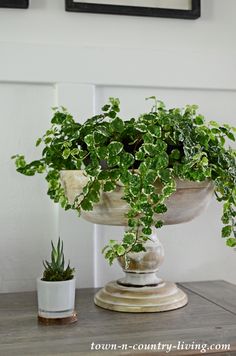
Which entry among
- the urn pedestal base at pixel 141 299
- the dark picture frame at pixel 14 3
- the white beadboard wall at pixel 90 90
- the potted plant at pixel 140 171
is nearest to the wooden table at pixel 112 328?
the urn pedestal base at pixel 141 299

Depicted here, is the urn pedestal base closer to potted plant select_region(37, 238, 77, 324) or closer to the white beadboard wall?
potted plant select_region(37, 238, 77, 324)

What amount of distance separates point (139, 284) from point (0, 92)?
60cm

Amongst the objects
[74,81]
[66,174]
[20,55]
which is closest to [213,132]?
[66,174]

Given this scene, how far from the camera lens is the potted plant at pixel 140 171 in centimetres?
93

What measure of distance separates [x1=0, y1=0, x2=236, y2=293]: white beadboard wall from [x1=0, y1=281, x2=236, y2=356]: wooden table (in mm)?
218

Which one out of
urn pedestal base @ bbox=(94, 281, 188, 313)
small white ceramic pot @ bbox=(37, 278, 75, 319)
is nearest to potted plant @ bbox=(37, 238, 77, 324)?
small white ceramic pot @ bbox=(37, 278, 75, 319)

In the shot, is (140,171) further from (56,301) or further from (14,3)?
(14,3)

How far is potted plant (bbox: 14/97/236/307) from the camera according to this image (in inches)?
36.6

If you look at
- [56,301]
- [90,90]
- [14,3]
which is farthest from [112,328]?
[14,3]

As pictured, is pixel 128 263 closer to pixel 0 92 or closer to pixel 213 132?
pixel 213 132

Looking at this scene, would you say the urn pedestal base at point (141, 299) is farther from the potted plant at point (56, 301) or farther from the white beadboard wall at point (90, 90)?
the white beadboard wall at point (90, 90)

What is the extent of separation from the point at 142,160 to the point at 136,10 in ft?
2.01

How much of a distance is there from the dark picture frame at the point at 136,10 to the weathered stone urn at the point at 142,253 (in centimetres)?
54

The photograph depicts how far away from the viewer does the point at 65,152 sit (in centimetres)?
101
